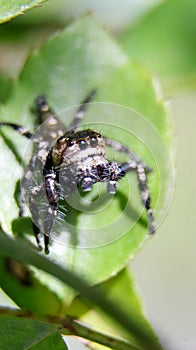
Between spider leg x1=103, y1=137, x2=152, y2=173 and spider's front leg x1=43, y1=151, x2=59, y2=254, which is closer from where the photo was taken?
spider's front leg x1=43, y1=151, x2=59, y2=254

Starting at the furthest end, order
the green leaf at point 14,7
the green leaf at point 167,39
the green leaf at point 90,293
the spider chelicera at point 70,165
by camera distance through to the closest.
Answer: the green leaf at point 167,39 → the spider chelicera at point 70,165 → the green leaf at point 14,7 → the green leaf at point 90,293

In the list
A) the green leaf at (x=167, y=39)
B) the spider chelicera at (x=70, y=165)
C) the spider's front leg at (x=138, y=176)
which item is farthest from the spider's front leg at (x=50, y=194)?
the green leaf at (x=167, y=39)

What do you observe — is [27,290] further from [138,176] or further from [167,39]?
[167,39]

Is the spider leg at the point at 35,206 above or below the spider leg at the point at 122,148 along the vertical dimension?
below

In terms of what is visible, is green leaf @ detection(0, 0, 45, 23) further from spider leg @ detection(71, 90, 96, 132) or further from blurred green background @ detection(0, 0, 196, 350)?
blurred green background @ detection(0, 0, 196, 350)

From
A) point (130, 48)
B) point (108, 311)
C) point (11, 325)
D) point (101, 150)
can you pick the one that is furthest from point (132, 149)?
point (130, 48)

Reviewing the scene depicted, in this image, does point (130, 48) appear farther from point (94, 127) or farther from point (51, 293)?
point (51, 293)

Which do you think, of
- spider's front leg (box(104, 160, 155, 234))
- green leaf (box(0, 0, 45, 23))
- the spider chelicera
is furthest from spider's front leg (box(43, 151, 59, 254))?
green leaf (box(0, 0, 45, 23))

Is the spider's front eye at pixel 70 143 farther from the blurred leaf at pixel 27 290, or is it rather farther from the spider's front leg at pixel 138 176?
the blurred leaf at pixel 27 290
